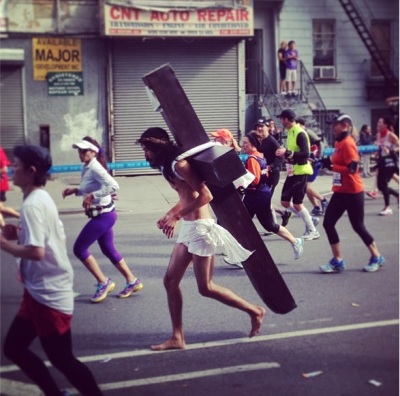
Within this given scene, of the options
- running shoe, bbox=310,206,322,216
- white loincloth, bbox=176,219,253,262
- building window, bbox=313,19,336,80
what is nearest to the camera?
white loincloth, bbox=176,219,253,262

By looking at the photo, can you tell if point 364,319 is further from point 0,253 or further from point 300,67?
point 0,253

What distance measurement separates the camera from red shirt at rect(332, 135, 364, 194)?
2.15 meters

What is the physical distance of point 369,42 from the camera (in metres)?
2.04

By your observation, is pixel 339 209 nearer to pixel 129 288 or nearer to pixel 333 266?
pixel 333 266

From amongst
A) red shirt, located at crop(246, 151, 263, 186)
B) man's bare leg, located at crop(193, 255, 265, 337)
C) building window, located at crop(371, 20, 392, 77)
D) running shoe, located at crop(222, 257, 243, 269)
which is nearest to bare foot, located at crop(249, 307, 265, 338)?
man's bare leg, located at crop(193, 255, 265, 337)

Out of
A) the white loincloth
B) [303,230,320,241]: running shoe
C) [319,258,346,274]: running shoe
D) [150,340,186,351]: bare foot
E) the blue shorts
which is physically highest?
the blue shorts

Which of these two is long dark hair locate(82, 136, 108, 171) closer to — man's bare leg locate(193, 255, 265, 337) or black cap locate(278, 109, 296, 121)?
man's bare leg locate(193, 255, 265, 337)

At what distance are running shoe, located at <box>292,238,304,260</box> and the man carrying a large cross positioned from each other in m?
0.21

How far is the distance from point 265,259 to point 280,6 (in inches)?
28.5

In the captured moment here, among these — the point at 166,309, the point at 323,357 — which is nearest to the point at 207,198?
the point at 166,309

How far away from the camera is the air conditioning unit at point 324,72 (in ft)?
6.42

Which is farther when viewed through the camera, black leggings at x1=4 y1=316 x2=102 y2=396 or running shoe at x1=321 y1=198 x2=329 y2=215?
running shoe at x1=321 y1=198 x2=329 y2=215

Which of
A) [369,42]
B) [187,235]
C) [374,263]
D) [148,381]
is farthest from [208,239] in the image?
[374,263]

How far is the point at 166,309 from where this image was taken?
1.98m
